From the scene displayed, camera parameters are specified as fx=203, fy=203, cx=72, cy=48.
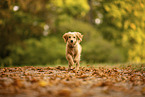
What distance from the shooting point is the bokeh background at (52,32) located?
18891 millimetres

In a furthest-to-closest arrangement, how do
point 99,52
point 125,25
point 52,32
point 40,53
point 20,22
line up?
point 52,32 < point 20,22 < point 40,53 < point 99,52 < point 125,25

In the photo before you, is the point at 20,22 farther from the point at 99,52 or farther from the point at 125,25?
the point at 125,25

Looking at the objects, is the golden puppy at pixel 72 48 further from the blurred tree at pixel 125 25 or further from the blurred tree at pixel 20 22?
the blurred tree at pixel 20 22

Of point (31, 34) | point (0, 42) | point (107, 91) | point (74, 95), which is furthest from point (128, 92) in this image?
point (31, 34)

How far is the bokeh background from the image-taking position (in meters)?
18.9

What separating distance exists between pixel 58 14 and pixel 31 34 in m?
3.74

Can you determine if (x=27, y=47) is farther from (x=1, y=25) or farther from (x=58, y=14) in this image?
(x=58, y=14)

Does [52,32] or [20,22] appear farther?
[52,32]

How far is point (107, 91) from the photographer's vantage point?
12.3 feet

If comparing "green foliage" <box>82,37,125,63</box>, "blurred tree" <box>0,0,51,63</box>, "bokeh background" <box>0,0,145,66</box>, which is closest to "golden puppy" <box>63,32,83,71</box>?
"bokeh background" <box>0,0,145,66</box>

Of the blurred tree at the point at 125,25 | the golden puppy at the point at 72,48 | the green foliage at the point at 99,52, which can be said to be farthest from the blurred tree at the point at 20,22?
the golden puppy at the point at 72,48

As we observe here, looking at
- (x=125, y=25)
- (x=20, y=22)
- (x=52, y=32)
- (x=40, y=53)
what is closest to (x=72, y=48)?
(x=125, y=25)

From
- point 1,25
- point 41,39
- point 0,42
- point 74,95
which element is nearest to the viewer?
point 74,95

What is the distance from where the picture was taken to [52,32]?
21.9m
